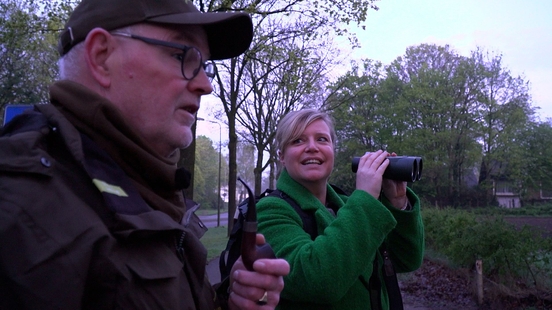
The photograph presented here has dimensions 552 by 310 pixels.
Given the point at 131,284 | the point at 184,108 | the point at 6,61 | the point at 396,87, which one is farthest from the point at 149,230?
the point at 396,87

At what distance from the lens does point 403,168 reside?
2416 mm

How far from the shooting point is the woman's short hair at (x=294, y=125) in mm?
2781

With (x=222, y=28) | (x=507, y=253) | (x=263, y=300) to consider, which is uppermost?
(x=222, y=28)

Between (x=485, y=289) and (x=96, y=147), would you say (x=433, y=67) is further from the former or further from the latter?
(x=96, y=147)

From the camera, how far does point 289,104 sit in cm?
2342

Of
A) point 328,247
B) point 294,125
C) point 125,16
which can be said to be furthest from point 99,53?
point 294,125

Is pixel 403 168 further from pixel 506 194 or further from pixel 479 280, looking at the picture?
pixel 506 194

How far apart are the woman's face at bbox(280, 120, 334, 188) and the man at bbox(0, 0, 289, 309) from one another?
1084 mm

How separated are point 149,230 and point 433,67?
157 ft

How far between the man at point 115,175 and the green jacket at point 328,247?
0.63 metres

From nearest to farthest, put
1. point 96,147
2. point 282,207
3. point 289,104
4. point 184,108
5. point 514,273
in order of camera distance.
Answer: point 96,147, point 184,108, point 282,207, point 514,273, point 289,104

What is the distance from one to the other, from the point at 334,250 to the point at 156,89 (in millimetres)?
1117

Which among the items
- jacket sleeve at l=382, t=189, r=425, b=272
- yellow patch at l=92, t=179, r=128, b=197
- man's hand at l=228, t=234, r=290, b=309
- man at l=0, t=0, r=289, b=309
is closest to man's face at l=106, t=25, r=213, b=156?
man at l=0, t=0, r=289, b=309

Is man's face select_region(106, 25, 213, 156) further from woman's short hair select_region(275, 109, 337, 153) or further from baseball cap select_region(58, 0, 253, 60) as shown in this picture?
woman's short hair select_region(275, 109, 337, 153)
